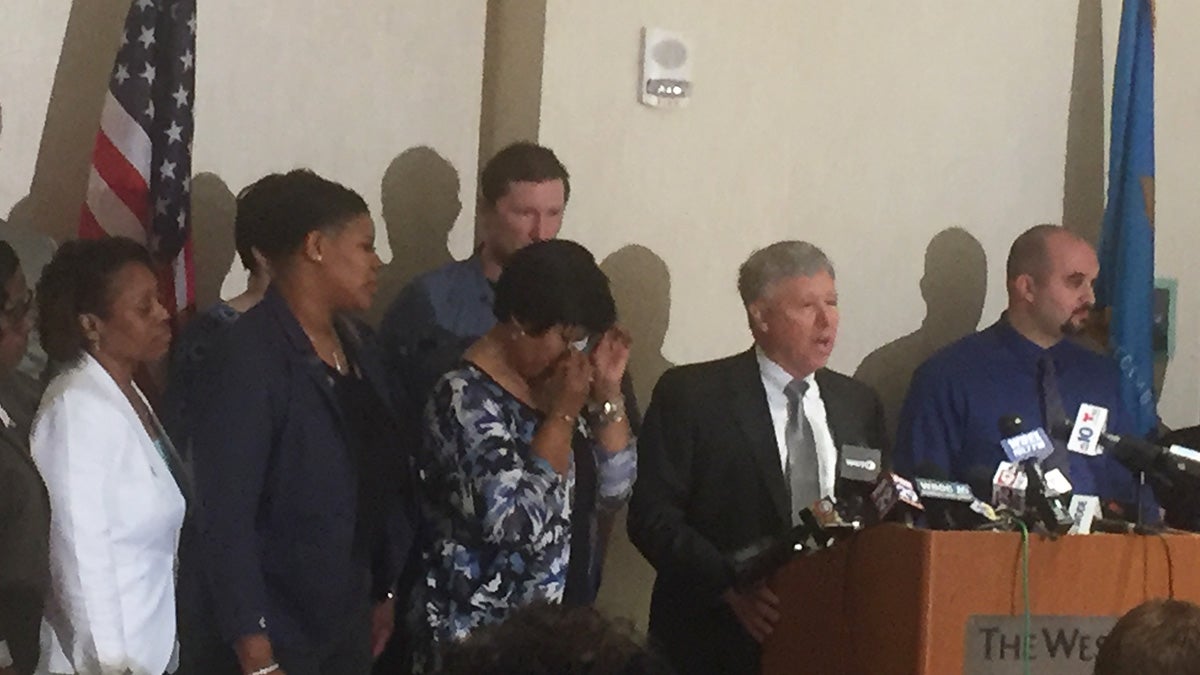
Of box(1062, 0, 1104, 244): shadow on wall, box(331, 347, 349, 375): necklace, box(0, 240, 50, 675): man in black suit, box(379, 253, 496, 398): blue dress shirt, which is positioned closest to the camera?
box(0, 240, 50, 675): man in black suit

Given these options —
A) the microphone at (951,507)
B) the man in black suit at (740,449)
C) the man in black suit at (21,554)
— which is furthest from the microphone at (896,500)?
the man in black suit at (21,554)

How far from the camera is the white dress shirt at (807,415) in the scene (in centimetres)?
322

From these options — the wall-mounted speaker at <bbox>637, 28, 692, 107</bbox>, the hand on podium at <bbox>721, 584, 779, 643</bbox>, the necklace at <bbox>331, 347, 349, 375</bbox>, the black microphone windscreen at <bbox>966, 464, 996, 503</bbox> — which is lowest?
the hand on podium at <bbox>721, 584, 779, 643</bbox>

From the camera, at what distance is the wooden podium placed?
228cm

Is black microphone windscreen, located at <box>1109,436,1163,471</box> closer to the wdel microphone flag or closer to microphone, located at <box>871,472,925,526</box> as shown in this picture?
microphone, located at <box>871,472,925,526</box>

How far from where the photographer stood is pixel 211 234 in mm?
3623

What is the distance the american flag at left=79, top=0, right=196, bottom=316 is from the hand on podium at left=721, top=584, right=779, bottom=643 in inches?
57.3

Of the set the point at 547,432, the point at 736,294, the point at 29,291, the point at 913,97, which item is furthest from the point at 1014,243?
the point at 29,291

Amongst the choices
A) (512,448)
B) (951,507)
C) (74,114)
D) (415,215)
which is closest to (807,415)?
(951,507)

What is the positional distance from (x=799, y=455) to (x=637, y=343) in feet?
2.64

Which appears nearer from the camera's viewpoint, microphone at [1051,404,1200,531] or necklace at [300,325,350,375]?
microphone at [1051,404,1200,531]

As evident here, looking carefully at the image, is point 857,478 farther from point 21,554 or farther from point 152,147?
point 152,147

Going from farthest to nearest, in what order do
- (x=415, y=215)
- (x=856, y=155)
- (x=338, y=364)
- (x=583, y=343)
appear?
(x=856, y=155) < (x=415, y=215) < (x=338, y=364) < (x=583, y=343)

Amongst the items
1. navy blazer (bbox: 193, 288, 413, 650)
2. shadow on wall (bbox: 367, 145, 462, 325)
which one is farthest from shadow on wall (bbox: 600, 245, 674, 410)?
navy blazer (bbox: 193, 288, 413, 650)
